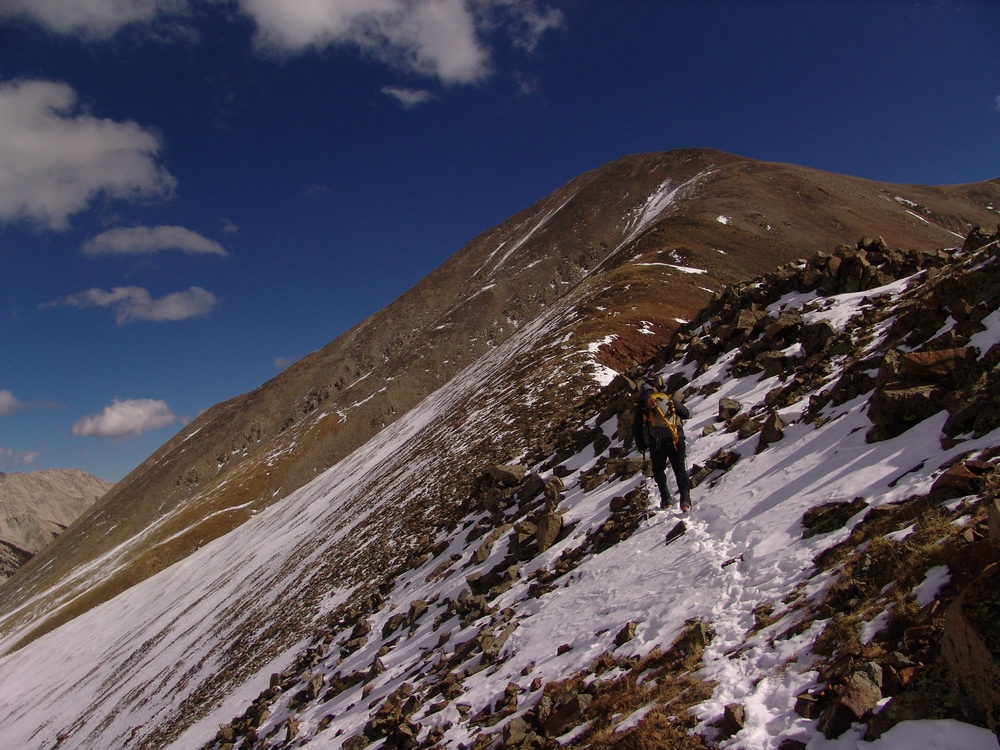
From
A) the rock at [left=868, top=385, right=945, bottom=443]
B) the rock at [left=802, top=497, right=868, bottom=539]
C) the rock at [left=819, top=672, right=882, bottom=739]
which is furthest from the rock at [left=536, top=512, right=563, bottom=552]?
the rock at [left=819, top=672, right=882, bottom=739]

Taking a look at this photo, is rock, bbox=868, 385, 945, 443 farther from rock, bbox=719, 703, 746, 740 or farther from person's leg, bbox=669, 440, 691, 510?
rock, bbox=719, 703, 746, 740

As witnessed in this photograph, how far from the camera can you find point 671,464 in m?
10.6

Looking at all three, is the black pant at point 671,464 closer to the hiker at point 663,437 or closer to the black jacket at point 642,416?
the hiker at point 663,437

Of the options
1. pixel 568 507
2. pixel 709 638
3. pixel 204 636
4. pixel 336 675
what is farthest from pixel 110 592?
pixel 709 638

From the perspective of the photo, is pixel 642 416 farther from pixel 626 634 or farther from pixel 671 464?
pixel 626 634

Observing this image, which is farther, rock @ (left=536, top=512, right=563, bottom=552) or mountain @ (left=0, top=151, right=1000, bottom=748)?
rock @ (left=536, top=512, right=563, bottom=552)

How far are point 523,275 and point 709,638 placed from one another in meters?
133

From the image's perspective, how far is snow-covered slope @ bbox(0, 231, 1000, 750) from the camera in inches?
217

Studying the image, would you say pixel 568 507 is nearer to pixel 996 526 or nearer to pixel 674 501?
pixel 674 501

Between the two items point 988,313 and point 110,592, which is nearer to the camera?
point 988,313

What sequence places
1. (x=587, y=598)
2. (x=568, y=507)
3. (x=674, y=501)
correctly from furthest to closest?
(x=568, y=507)
(x=674, y=501)
(x=587, y=598)

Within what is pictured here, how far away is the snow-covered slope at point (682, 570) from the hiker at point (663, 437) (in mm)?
579

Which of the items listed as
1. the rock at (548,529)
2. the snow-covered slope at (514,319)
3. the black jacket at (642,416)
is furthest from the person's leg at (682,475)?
the snow-covered slope at (514,319)

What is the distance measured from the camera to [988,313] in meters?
9.05
